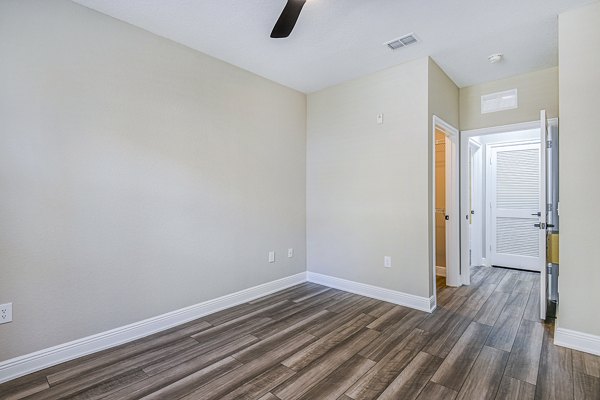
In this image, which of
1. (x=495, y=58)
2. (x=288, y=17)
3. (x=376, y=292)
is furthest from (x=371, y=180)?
(x=288, y=17)

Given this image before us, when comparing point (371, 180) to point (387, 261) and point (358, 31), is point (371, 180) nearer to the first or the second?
point (387, 261)

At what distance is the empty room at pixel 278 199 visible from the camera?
1.94 m

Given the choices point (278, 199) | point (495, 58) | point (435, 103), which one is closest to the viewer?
point (495, 58)

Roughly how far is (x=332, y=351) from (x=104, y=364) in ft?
5.53

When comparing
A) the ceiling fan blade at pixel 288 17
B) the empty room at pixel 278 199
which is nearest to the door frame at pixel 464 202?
the empty room at pixel 278 199

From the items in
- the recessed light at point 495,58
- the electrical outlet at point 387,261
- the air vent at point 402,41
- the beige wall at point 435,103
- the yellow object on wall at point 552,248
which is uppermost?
the air vent at point 402,41

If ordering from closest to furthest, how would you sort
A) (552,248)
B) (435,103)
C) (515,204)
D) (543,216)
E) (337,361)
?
(337,361) < (543,216) < (552,248) < (435,103) < (515,204)

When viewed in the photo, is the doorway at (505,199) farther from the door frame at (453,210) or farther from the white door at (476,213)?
the door frame at (453,210)

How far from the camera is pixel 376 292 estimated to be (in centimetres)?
342

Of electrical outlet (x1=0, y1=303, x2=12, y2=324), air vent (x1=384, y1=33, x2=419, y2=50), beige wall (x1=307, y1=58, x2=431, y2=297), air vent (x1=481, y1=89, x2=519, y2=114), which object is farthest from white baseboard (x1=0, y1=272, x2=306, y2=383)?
air vent (x1=481, y1=89, x2=519, y2=114)

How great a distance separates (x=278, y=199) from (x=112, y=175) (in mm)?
1894

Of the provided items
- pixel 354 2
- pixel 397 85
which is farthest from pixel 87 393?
pixel 397 85

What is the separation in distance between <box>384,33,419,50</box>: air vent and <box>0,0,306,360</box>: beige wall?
1.57 metres

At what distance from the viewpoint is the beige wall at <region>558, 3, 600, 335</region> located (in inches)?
85.9
